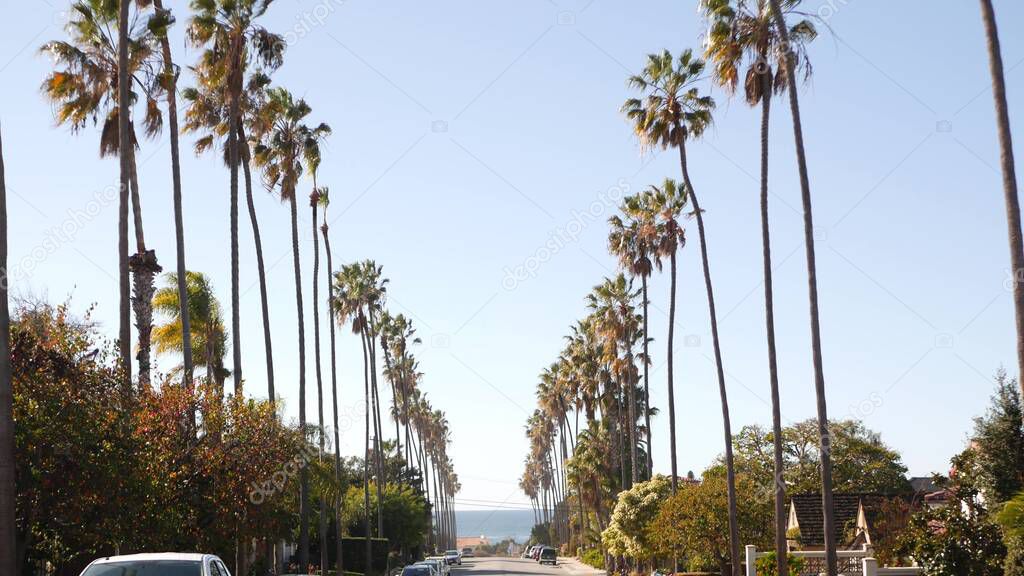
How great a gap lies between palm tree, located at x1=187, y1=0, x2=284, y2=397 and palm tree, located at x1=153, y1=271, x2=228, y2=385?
2.97 metres

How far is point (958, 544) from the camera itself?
25.2 meters

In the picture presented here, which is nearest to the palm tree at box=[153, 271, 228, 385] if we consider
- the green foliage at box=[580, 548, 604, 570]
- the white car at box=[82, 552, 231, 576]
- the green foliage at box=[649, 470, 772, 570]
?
the green foliage at box=[649, 470, 772, 570]

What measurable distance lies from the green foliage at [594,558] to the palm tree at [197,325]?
4363cm

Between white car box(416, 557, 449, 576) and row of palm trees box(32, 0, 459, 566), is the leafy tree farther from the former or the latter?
white car box(416, 557, 449, 576)

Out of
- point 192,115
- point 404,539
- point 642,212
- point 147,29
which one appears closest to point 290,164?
point 192,115

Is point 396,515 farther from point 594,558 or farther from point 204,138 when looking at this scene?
point 204,138

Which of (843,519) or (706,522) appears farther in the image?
(843,519)

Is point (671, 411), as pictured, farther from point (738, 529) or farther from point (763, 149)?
point (763, 149)

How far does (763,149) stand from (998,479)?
10935mm

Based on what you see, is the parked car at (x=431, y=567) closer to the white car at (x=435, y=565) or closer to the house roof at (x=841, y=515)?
the white car at (x=435, y=565)

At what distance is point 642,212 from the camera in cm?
4884

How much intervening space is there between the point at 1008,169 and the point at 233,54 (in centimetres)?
2345

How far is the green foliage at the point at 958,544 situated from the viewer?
24516mm

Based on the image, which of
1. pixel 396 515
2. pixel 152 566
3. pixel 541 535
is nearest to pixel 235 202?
pixel 152 566
